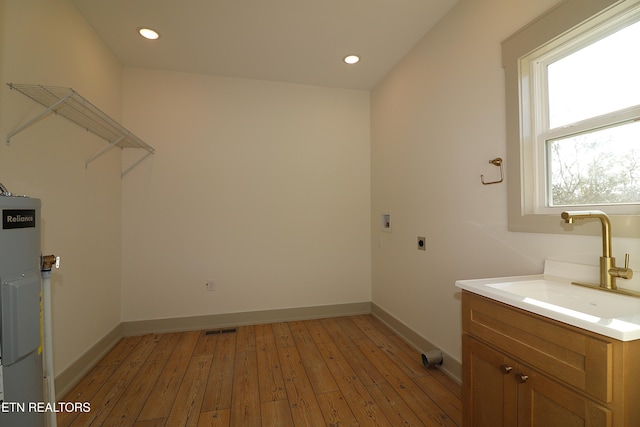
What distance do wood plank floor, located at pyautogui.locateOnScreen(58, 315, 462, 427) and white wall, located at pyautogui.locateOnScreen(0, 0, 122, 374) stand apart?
45 centimetres

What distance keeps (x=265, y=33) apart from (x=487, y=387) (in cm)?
284

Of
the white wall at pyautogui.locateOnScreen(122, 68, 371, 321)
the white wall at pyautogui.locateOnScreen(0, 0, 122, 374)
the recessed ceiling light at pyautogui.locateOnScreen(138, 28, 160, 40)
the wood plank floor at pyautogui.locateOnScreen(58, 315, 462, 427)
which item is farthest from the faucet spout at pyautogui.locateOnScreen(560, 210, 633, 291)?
the recessed ceiling light at pyautogui.locateOnScreen(138, 28, 160, 40)

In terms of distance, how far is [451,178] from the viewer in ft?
6.82

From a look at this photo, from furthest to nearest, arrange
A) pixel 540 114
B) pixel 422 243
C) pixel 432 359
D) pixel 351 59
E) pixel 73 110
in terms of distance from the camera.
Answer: pixel 351 59, pixel 422 243, pixel 432 359, pixel 73 110, pixel 540 114

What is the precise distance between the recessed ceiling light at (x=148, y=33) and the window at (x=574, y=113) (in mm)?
2661

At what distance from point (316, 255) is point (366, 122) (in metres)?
1.79

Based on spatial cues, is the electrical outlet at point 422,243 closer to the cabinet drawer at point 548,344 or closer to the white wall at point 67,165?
the cabinet drawer at point 548,344

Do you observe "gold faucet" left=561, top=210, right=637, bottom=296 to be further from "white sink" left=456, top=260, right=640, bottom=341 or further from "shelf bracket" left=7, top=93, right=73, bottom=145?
"shelf bracket" left=7, top=93, right=73, bottom=145

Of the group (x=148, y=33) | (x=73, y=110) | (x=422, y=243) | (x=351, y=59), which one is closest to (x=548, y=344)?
(x=422, y=243)

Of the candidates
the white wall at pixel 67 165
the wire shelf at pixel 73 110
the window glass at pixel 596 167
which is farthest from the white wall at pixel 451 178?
the white wall at pixel 67 165

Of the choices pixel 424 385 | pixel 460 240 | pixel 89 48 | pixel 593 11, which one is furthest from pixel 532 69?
pixel 89 48

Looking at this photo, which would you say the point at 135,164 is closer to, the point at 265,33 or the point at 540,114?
the point at 265,33

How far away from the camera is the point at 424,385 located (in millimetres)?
1957

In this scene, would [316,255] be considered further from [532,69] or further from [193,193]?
[532,69]
